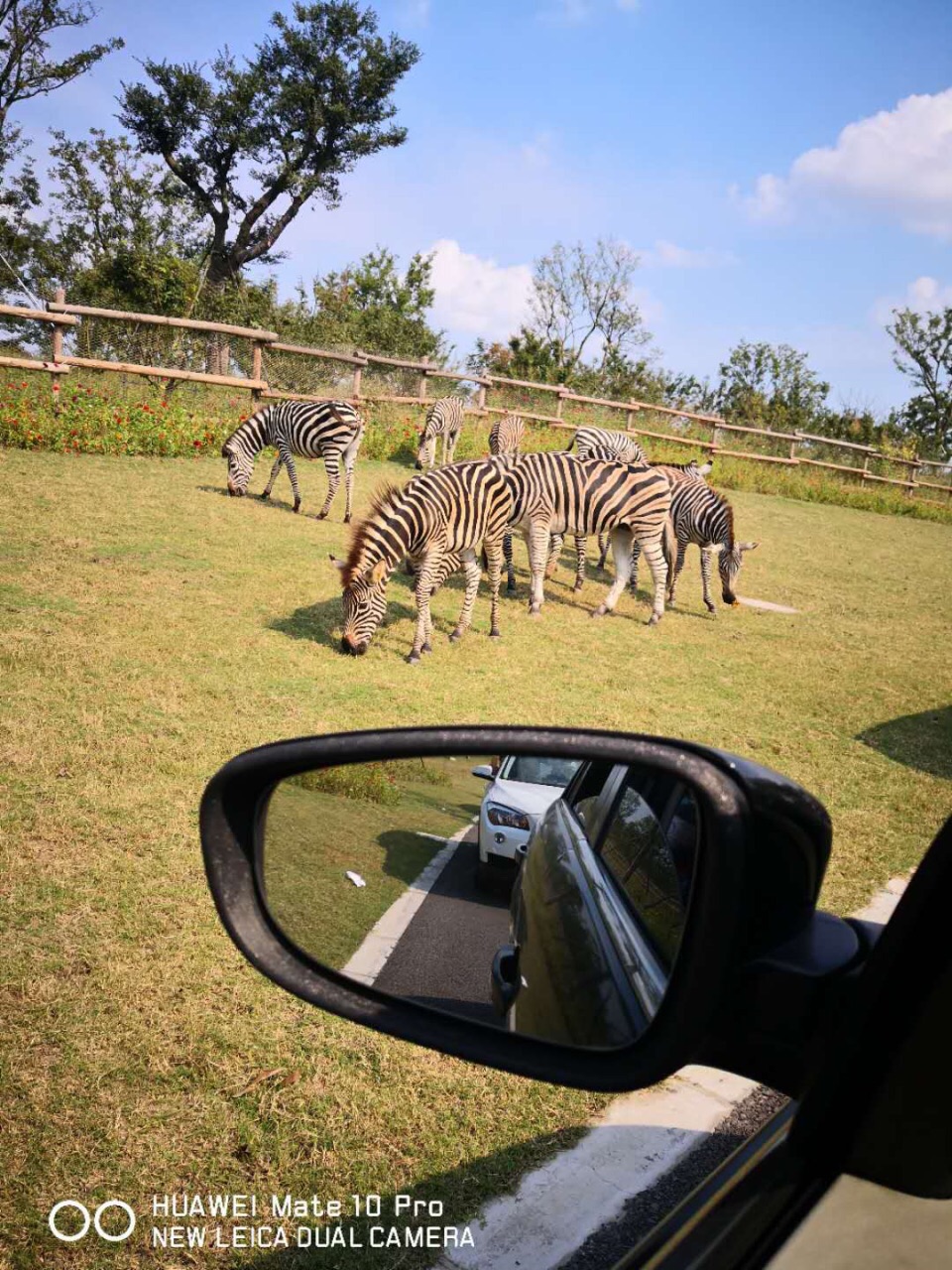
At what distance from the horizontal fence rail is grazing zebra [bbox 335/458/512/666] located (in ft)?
32.0

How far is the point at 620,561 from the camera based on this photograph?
413 inches

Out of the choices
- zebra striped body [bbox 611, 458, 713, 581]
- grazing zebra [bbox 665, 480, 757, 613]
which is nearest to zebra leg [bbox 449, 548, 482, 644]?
zebra striped body [bbox 611, 458, 713, 581]

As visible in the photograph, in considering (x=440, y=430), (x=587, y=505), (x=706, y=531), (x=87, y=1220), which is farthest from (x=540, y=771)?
(x=440, y=430)

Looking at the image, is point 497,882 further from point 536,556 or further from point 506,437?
point 506,437

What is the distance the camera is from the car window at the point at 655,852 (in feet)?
3.35

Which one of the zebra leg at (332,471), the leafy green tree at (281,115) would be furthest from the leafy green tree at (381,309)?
the zebra leg at (332,471)

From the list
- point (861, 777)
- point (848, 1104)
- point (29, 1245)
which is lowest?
point (29, 1245)

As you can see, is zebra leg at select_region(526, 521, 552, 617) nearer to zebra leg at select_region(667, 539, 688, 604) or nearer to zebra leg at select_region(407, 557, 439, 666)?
zebra leg at select_region(407, 557, 439, 666)

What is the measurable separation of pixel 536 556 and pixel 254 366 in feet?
34.8

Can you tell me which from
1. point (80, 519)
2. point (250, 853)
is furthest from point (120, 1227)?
point (80, 519)

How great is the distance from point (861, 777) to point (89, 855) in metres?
4.96

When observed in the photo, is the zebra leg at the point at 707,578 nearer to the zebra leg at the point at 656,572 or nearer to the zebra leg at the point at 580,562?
the zebra leg at the point at 656,572

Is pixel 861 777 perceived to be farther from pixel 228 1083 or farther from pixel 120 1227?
pixel 120 1227

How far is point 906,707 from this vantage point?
803cm
